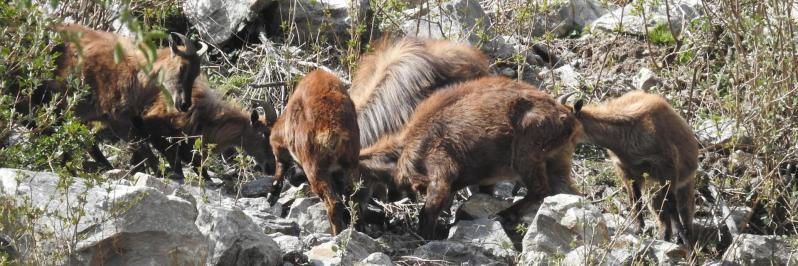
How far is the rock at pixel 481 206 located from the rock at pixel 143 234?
2891 mm

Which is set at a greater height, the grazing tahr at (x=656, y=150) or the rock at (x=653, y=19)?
the rock at (x=653, y=19)

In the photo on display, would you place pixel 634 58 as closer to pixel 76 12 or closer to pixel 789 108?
pixel 789 108

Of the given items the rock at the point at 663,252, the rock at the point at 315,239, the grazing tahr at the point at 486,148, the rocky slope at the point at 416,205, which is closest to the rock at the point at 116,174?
the rocky slope at the point at 416,205

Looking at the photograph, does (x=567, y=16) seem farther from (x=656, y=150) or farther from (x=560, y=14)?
(x=656, y=150)

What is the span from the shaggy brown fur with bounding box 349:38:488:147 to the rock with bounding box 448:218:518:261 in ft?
5.10

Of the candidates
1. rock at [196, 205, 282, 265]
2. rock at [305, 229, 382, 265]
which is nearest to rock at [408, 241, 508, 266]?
rock at [305, 229, 382, 265]

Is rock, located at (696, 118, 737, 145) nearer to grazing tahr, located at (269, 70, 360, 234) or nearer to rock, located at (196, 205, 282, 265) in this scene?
grazing tahr, located at (269, 70, 360, 234)

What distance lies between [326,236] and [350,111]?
3.56ft

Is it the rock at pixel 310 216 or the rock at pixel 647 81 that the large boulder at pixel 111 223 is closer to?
the rock at pixel 310 216

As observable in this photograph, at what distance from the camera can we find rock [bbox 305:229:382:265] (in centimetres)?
693

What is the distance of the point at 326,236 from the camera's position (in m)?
7.87

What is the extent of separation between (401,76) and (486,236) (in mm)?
2237

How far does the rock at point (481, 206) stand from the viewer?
9055 mm

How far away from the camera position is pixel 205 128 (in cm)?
1053
